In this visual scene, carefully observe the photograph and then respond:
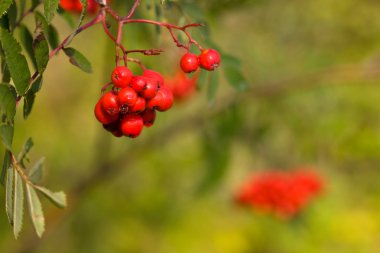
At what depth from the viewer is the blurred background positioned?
2.68 meters

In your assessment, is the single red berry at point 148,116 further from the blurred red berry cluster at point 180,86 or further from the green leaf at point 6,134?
the blurred red berry cluster at point 180,86

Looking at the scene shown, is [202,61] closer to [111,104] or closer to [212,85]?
[111,104]

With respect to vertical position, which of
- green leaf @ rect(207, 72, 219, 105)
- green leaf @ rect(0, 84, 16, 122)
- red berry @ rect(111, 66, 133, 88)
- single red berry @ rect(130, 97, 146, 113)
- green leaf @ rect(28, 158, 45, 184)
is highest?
green leaf @ rect(207, 72, 219, 105)

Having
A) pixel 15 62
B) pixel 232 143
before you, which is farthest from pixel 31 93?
pixel 232 143

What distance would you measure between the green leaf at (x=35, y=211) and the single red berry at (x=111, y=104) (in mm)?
180

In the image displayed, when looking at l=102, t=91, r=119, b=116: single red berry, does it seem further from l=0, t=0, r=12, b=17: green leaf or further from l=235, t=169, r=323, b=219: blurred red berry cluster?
l=235, t=169, r=323, b=219: blurred red berry cluster

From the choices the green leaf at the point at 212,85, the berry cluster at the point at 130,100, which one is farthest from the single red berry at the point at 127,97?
the green leaf at the point at 212,85

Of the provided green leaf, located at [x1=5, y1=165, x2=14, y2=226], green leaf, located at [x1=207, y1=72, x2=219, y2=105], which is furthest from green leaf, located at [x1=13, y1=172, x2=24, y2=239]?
green leaf, located at [x1=207, y1=72, x2=219, y2=105]

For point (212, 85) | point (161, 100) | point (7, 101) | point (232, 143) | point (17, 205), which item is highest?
point (232, 143)

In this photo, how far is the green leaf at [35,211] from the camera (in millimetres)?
964

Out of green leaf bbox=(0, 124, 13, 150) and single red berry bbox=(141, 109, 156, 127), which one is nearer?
green leaf bbox=(0, 124, 13, 150)

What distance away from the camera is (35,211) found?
98cm

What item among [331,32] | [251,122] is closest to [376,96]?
[331,32]

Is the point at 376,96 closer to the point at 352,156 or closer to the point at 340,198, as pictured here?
the point at 352,156
